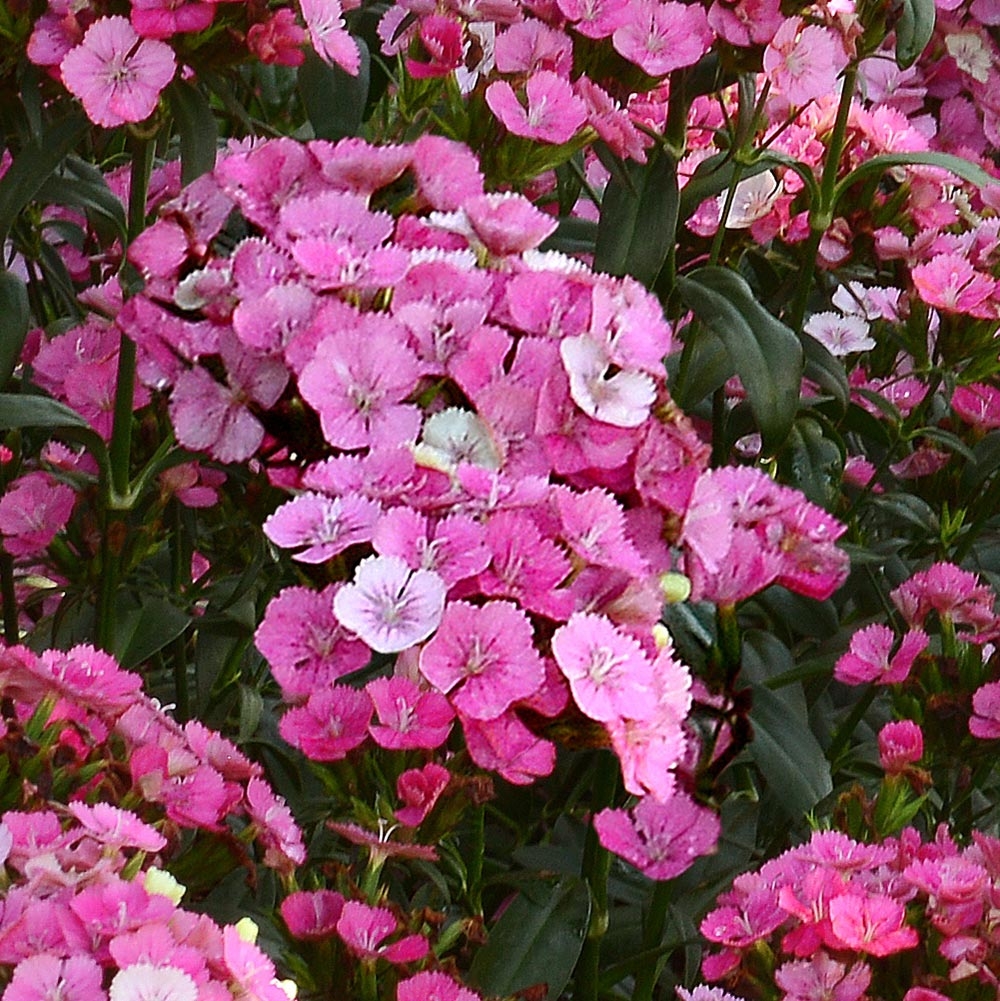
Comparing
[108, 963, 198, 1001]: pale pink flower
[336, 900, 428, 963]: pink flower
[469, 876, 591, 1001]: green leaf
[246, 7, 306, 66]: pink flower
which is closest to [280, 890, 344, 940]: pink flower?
[336, 900, 428, 963]: pink flower

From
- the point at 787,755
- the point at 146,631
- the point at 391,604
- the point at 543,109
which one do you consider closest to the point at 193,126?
the point at 543,109

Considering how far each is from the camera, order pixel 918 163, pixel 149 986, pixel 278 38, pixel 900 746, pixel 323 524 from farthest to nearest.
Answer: pixel 918 163 → pixel 900 746 → pixel 278 38 → pixel 323 524 → pixel 149 986

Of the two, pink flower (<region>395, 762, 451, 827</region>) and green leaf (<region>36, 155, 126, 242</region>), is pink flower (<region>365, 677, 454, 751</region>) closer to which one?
pink flower (<region>395, 762, 451, 827</region>)

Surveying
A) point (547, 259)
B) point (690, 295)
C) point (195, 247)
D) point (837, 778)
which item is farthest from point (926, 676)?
point (195, 247)

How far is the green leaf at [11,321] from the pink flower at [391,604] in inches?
16.9

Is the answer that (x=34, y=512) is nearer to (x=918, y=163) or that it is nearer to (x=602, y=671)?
(x=602, y=671)

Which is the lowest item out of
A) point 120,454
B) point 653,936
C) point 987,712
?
point 653,936

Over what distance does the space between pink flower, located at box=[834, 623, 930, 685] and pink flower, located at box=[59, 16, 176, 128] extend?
1.92 ft

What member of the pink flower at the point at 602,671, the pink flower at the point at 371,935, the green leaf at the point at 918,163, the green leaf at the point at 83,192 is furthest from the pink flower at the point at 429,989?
the green leaf at the point at 918,163

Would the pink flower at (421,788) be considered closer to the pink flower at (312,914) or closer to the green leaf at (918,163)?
the pink flower at (312,914)

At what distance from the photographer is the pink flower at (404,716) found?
67cm

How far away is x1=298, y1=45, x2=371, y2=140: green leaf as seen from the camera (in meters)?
1.15

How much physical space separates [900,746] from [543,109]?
46 cm

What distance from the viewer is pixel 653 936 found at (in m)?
1.01
